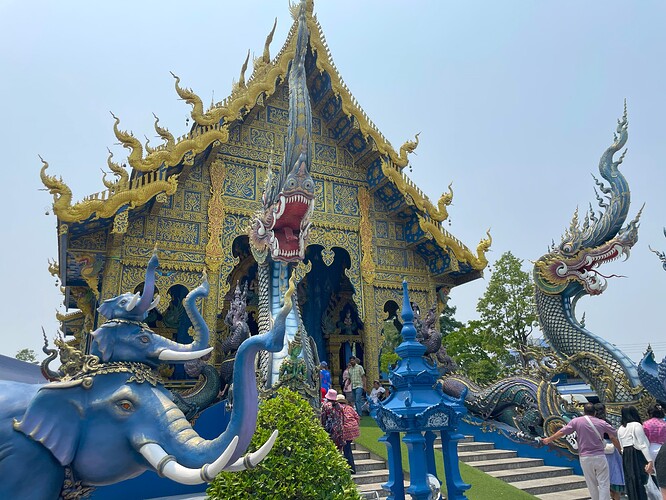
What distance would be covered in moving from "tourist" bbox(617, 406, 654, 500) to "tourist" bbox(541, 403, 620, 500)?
0.15 meters

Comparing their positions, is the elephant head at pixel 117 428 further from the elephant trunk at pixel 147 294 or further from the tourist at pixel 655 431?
the tourist at pixel 655 431

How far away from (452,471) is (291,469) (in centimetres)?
137

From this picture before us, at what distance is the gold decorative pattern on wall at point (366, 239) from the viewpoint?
10.3 m

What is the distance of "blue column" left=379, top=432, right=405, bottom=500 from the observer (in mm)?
3732

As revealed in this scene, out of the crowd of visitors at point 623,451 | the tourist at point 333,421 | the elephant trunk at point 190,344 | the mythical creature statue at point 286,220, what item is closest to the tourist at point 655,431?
the crowd of visitors at point 623,451

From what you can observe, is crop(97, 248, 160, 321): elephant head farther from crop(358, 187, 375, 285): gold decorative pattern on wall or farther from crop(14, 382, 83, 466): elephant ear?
crop(358, 187, 375, 285): gold decorative pattern on wall

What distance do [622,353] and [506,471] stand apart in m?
2.46

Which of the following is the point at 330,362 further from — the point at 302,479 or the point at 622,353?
the point at 302,479

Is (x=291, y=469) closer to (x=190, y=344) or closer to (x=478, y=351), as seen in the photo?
(x=190, y=344)

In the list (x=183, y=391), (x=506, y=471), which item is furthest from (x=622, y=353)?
(x=183, y=391)

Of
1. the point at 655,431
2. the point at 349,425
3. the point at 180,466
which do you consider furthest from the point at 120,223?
the point at 655,431

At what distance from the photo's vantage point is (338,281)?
1245 centimetres

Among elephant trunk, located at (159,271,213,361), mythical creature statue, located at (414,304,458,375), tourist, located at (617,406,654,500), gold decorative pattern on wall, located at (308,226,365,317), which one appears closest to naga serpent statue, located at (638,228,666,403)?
tourist, located at (617,406,654,500)

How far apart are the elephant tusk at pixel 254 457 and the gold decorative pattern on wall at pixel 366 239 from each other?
330 inches
